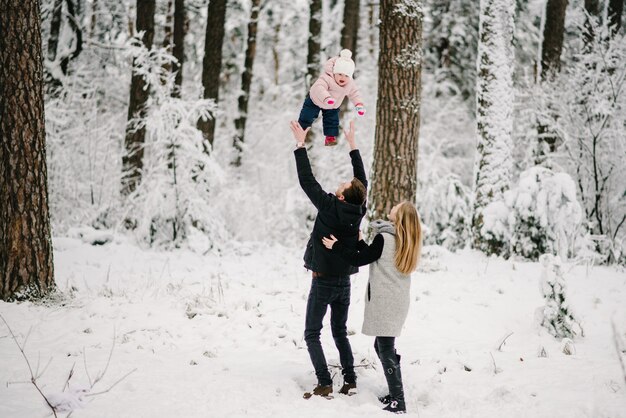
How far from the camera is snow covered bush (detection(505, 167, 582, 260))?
27.6 ft

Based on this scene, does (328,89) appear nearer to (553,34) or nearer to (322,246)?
(322,246)

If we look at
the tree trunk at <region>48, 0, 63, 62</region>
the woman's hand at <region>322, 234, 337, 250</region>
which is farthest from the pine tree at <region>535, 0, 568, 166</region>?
the tree trunk at <region>48, 0, 63, 62</region>

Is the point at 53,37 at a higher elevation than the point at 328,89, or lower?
higher

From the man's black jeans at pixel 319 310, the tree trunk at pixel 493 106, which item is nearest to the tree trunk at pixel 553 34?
the tree trunk at pixel 493 106

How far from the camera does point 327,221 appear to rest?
386 cm

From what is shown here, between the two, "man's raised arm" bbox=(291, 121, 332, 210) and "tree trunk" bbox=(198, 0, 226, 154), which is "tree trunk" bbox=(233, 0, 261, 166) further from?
"man's raised arm" bbox=(291, 121, 332, 210)

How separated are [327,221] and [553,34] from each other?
11.9 metres

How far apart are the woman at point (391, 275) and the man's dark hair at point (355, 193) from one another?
29cm

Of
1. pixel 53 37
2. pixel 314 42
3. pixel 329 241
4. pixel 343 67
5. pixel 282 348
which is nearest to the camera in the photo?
pixel 343 67

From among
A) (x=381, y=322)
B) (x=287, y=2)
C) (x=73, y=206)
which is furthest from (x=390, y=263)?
(x=287, y=2)

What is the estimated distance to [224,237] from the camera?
35.4 ft

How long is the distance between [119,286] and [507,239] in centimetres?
689

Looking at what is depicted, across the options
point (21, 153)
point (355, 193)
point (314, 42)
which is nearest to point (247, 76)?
point (314, 42)

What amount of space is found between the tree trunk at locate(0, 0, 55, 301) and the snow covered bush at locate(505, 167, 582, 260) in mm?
7710
